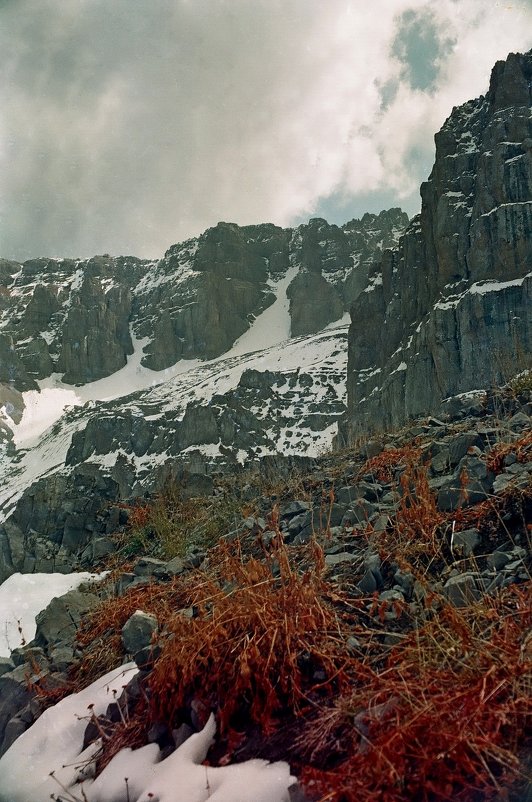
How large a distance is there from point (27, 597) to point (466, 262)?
164 ft

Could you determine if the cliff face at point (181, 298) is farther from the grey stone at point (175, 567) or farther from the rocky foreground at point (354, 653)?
the rocky foreground at point (354, 653)

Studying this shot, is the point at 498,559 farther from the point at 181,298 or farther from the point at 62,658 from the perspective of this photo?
the point at 181,298

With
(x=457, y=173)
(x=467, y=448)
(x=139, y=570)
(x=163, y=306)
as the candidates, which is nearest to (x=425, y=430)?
(x=467, y=448)

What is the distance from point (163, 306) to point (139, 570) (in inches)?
6662

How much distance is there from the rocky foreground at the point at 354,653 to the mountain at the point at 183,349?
7158cm

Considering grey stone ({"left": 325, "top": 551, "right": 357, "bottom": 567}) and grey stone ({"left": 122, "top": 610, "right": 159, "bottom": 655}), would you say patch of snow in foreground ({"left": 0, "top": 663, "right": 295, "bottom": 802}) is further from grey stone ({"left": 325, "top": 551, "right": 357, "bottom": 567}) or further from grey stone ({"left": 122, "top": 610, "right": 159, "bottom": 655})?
grey stone ({"left": 325, "top": 551, "right": 357, "bottom": 567})

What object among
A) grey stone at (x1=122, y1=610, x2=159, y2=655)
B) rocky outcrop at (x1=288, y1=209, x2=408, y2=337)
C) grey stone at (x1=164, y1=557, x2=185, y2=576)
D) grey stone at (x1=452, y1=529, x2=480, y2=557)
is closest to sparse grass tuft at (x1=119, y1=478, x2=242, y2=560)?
grey stone at (x1=164, y1=557, x2=185, y2=576)

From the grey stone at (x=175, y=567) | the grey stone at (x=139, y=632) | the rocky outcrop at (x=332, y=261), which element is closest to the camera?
the grey stone at (x=139, y=632)

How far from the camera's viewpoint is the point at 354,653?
8.42 feet

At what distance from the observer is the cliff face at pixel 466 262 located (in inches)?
1740

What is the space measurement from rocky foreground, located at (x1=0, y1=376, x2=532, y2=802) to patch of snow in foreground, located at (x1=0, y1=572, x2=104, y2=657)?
125 cm

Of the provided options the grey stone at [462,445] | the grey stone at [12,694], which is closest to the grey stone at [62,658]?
the grey stone at [12,694]

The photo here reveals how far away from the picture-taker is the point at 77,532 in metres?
11.3

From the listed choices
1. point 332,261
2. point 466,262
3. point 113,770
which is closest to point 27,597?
point 113,770
